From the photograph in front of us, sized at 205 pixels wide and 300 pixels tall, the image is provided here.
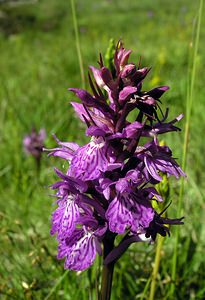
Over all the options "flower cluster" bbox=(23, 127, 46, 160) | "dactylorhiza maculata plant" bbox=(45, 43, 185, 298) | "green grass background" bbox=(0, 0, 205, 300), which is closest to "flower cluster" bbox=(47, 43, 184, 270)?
"dactylorhiza maculata plant" bbox=(45, 43, 185, 298)

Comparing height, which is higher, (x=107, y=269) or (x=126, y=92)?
(x=126, y=92)

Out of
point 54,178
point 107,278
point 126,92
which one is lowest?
point 107,278

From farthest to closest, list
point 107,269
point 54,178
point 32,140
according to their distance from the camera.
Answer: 1. point 32,140
2. point 54,178
3. point 107,269

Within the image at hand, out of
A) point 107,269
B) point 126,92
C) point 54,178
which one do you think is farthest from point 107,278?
point 54,178

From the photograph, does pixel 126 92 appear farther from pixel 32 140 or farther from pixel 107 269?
pixel 32 140

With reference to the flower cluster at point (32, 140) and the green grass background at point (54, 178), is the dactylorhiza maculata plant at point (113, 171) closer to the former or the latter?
the green grass background at point (54, 178)

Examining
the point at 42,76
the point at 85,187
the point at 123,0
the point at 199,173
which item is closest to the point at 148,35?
the point at 42,76

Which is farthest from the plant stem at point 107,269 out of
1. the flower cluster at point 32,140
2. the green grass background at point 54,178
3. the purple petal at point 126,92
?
the flower cluster at point 32,140

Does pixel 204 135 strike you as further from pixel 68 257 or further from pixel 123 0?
pixel 123 0
